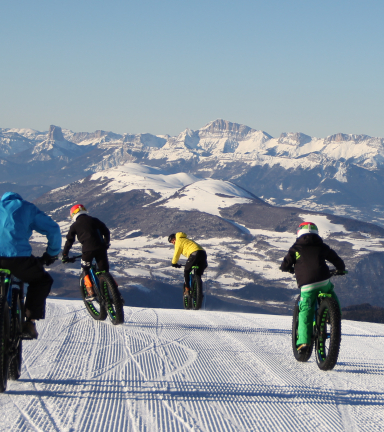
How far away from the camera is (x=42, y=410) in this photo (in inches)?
219

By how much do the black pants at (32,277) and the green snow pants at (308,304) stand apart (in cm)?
379

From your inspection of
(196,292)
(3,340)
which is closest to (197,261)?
(196,292)

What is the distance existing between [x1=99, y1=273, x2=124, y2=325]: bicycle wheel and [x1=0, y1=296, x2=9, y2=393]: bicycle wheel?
17.6 ft

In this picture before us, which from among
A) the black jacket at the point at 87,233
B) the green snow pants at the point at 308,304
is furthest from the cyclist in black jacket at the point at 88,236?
the green snow pants at the point at 308,304

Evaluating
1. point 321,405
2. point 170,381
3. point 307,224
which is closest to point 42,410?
point 170,381

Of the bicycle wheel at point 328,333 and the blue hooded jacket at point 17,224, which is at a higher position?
the blue hooded jacket at point 17,224

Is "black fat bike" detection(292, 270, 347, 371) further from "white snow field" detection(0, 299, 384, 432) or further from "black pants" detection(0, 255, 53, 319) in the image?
"black pants" detection(0, 255, 53, 319)

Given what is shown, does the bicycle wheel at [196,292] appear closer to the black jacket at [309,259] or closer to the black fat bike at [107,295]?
the black fat bike at [107,295]

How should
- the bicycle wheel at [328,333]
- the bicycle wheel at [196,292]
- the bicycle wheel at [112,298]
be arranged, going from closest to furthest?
1. the bicycle wheel at [328,333]
2. the bicycle wheel at [112,298]
3. the bicycle wheel at [196,292]

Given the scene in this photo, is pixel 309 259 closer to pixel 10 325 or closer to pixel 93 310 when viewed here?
pixel 10 325

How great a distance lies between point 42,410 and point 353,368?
5.02 metres

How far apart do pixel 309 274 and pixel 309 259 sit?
9.2 inches

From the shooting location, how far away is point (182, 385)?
6824 millimetres

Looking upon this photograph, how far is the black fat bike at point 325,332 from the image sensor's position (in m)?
7.46
